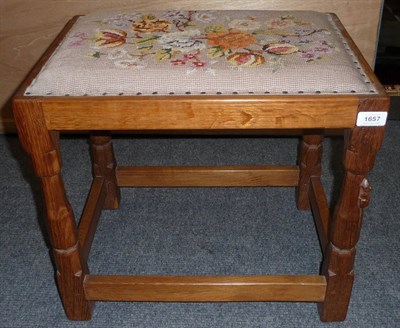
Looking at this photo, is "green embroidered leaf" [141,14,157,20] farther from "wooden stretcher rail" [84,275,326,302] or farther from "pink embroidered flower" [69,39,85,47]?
"wooden stretcher rail" [84,275,326,302]

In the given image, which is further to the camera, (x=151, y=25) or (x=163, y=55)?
(x=151, y=25)

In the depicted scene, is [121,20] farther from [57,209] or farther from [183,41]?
[57,209]

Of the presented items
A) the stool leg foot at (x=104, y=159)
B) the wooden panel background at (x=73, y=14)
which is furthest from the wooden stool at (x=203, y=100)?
the wooden panel background at (x=73, y=14)

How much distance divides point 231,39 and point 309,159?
348 mm

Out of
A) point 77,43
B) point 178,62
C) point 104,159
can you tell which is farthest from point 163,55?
point 104,159

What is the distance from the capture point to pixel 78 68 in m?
0.69

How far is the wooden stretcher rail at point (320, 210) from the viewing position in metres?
0.89

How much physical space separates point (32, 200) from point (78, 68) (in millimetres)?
548

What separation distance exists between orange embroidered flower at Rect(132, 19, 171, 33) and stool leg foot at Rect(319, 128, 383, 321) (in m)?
0.35

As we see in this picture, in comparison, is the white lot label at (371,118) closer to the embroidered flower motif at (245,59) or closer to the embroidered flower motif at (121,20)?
the embroidered flower motif at (245,59)

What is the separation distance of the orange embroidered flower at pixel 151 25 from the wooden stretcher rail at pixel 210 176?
0.31 m

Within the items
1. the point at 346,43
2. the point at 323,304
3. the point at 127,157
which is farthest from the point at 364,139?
the point at 127,157

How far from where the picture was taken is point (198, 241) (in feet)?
3.36

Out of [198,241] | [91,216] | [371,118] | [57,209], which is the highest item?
[371,118]
